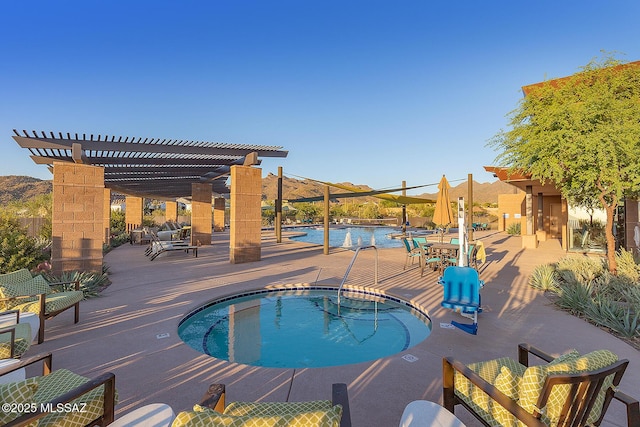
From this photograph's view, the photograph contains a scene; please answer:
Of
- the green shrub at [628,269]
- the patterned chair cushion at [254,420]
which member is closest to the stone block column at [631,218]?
the green shrub at [628,269]

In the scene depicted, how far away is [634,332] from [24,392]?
6.07 metres

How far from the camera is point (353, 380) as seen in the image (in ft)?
9.40

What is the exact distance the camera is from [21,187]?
60969 millimetres

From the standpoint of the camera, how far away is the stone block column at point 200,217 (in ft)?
46.5

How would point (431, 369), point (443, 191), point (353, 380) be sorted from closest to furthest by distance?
point (353, 380) → point (431, 369) → point (443, 191)

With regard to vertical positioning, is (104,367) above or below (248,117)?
below

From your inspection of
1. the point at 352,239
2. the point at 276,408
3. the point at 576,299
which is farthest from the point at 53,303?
the point at 352,239

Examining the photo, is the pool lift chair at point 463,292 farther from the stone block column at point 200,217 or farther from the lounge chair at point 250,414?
the stone block column at point 200,217

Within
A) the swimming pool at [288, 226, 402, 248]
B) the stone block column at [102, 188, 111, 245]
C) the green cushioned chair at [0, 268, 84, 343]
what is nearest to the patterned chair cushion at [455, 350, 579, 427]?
the green cushioned chair at [0, 268, 84, 343]

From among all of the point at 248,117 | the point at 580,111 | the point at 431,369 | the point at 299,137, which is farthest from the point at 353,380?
the point at 299,137

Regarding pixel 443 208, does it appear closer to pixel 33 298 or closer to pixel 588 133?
pixel 588 133

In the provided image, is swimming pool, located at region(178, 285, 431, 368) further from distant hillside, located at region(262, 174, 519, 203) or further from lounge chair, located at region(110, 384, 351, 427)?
distant hillside, located at region(262, 174, 519, 203)

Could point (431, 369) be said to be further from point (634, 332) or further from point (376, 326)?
point (634, 332)

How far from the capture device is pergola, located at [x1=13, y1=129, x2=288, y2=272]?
714 cm
